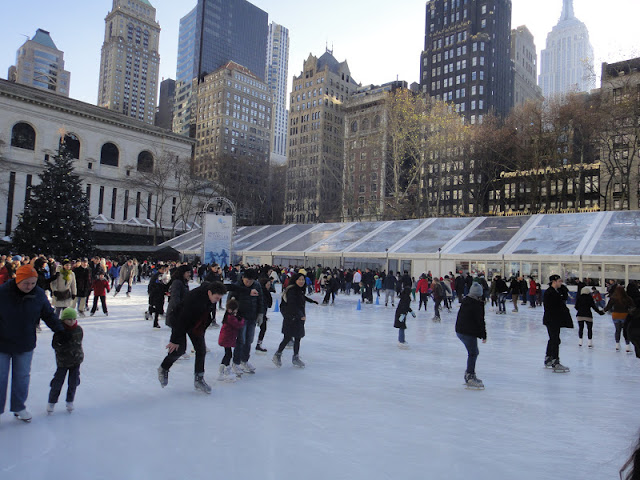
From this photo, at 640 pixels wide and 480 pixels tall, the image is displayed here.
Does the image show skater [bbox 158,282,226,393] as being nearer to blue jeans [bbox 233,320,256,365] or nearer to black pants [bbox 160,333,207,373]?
black pants [bbox 160,333,207,373]

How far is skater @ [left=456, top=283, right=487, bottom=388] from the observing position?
6027 millimetres

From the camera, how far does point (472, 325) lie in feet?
19.8

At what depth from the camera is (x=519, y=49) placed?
107562mm

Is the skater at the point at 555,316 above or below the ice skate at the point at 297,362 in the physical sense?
above

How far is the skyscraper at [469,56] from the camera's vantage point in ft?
277

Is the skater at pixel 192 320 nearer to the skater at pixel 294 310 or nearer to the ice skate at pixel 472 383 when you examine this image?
the skater at pixel 294 310

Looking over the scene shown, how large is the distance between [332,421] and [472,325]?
241 cm

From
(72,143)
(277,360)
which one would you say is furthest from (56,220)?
(72,143)

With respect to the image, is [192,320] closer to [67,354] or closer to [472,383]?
[67,354]

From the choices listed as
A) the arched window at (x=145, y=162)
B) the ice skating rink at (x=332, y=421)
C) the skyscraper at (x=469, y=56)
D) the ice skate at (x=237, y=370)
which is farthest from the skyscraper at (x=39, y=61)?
the ice skating rink at (x=332, y=421)

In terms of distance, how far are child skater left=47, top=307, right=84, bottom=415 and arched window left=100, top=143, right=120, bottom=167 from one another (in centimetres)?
5989

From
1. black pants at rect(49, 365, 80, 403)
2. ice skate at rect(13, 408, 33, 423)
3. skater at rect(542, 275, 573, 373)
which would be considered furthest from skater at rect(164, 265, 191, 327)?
skater at rect(542, 275, 573, 373)

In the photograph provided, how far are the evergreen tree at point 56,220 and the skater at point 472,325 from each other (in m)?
25.2

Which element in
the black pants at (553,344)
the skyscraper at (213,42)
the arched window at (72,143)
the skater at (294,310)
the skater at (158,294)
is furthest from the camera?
the skyscraper at (213,42)
